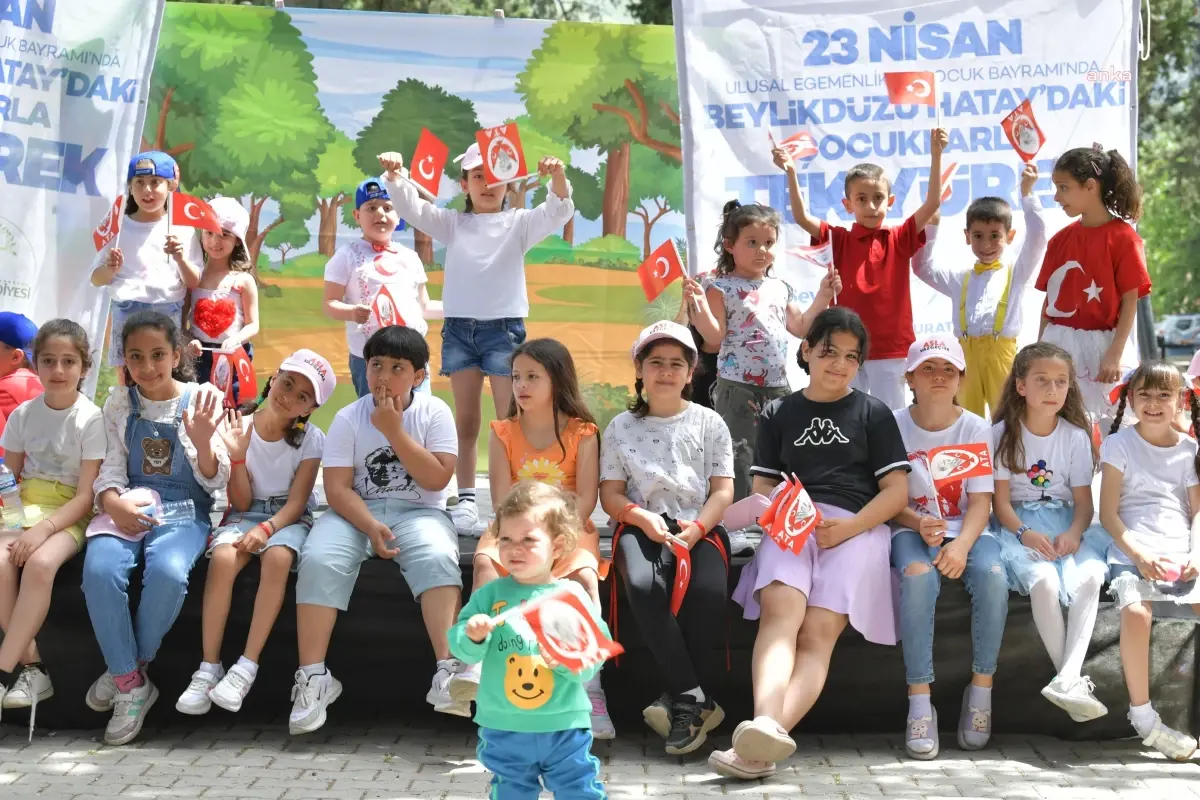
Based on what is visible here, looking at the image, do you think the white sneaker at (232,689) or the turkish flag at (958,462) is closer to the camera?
the white sneaker at (232,689)

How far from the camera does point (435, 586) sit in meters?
4.04

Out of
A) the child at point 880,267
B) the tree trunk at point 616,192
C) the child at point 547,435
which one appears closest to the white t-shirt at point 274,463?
the child at point 547,435

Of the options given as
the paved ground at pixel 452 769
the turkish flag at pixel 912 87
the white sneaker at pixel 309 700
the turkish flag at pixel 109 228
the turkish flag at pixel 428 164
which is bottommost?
the paved ground at pixel 452 769

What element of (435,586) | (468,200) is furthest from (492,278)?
(435,586)

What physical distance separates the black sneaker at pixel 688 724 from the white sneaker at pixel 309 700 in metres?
1.04

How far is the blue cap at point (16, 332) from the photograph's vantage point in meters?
4.90

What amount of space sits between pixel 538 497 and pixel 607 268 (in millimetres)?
5030

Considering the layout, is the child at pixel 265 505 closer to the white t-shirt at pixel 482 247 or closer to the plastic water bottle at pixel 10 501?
the plastic water bottle at pixel 10 501

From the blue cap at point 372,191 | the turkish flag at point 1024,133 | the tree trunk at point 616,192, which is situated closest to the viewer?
the turkish flag at point 1024,133

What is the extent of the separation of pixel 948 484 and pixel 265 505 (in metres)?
→ 2.23

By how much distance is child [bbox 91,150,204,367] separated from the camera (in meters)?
5.53

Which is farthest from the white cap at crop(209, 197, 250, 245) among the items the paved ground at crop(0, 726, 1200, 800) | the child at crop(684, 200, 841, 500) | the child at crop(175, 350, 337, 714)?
the paved ground at crop(0, 726, 1200, 800)

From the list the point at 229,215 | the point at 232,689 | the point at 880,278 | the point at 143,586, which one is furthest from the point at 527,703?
the point at 229,215

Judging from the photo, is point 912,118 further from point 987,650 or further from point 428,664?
point 428,664
